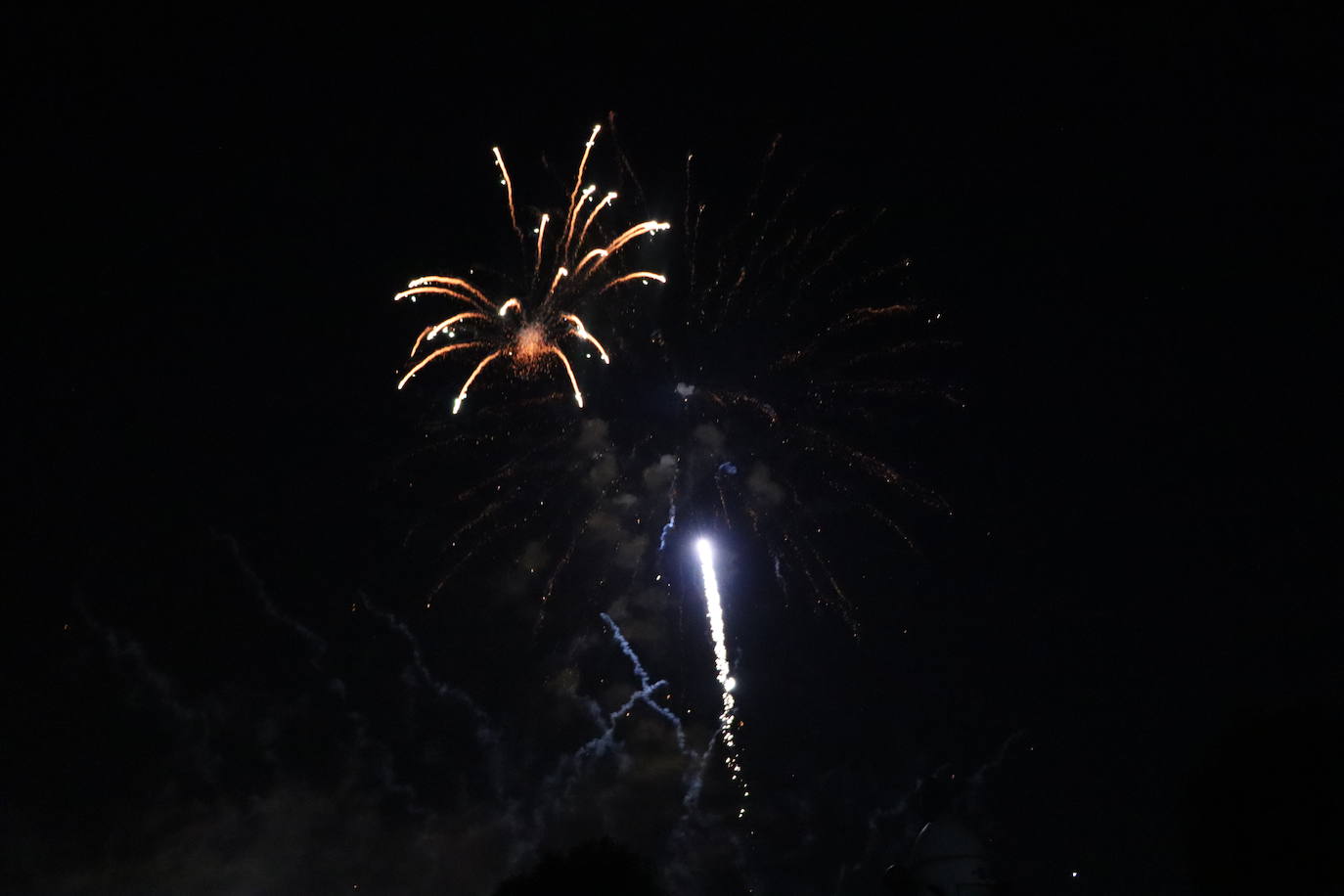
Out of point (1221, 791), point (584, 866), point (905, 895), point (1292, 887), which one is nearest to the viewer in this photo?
point (1292, 887)

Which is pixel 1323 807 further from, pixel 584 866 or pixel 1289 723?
pixel 584 866

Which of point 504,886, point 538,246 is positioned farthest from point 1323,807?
point 538,246

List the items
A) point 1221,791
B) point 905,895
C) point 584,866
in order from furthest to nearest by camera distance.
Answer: point 905,895
point 584,866
point 1221,791

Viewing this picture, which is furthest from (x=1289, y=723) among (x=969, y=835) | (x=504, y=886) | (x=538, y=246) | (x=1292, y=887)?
(x=538, y=246)

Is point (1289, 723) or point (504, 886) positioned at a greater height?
point (504, 886)

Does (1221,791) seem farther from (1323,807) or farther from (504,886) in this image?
(504,886)

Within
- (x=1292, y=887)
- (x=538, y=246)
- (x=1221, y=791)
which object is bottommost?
(x=1292, y=887)

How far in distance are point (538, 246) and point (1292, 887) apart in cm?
2393

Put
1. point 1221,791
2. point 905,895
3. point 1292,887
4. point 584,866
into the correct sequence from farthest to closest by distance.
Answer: point 905,895
point 584,866
point 1221,791
point 1292,887

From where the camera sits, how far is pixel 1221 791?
86.2 feet

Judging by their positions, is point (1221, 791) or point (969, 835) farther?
point (969, 835)

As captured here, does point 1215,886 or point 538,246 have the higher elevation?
point 538,246

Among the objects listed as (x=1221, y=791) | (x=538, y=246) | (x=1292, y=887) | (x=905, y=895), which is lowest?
(x=1292, y=887)

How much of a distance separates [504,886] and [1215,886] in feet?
58.0
